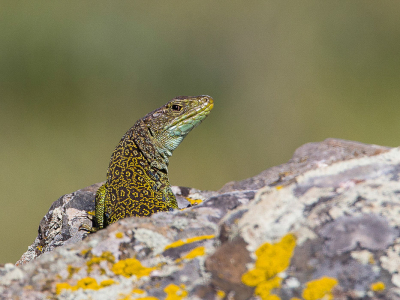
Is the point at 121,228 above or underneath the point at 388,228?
above

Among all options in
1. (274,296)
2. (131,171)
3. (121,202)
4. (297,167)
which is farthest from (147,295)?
(297,167)

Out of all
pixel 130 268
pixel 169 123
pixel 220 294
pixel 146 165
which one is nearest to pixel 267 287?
pixel 220 294

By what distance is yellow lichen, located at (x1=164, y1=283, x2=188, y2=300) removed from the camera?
8.01 ft

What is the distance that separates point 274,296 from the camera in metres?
2.28

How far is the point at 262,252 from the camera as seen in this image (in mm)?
2414

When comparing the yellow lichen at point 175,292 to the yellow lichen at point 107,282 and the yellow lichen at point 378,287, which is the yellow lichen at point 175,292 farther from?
the yellow lichen at point 378,287

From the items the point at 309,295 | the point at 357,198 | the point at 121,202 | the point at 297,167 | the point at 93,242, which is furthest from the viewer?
the point at 297,167

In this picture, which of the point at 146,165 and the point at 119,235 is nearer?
the point at 119,235

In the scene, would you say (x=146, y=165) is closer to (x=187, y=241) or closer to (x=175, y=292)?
(x=187, y=241)

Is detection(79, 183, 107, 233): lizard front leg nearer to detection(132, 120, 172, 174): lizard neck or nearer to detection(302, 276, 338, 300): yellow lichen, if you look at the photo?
detection(132, 120, 172, 174): lizard neck

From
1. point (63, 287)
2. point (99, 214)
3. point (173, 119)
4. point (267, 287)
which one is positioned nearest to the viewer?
point (267, 287)

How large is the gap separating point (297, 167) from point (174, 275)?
411 centimetres

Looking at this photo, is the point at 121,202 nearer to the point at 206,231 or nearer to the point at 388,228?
the point at 206,231

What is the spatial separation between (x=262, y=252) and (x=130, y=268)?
86 cm
